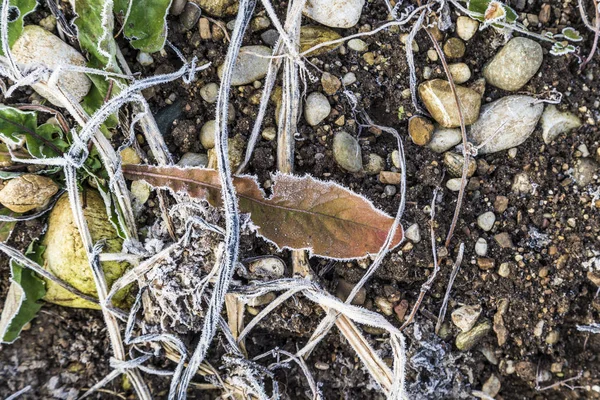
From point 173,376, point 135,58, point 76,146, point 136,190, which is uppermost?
point 135,58

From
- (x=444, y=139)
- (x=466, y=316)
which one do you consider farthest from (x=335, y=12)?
(x=466, y=316)

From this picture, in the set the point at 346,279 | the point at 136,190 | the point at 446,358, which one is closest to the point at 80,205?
the point at 136,190

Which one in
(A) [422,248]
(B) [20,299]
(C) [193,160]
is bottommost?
(B) [20,299]

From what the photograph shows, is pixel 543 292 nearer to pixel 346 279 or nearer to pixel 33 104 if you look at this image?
pixel 346 279

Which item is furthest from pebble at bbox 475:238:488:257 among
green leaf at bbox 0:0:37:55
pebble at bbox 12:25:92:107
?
green leaf at bbox 0:0:37:55

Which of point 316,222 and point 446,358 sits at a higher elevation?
point 316,222

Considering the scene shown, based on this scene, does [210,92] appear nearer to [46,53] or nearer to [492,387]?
[46,53]
